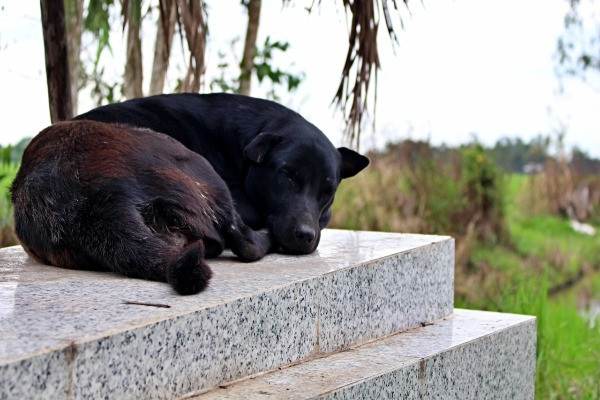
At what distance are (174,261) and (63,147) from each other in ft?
2.56

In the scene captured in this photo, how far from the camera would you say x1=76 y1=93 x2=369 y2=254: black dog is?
3.90 metres

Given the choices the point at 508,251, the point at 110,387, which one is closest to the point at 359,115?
the point at 110,387

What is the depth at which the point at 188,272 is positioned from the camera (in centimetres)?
288

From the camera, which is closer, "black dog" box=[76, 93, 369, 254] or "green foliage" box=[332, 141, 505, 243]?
"black dog" box=[76, 93, 369, 254]

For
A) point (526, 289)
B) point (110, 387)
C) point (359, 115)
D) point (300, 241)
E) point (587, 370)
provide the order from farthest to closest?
point (526, 289) < point (587, 370) < point (359, 115) < point (300, 241) < point (110, 387)

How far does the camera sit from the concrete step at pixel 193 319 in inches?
92.8

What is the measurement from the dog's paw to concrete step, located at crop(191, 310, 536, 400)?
1.17 ft

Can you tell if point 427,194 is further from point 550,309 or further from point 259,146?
point 259,146

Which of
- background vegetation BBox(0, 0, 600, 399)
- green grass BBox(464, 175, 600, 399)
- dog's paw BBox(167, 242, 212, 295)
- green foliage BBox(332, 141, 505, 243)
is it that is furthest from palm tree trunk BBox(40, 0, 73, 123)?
green foliage BBox(332, 141, 505, 243)

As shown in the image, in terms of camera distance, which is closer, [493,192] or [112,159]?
[112,159]

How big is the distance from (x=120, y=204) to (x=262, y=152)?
39.7 inches

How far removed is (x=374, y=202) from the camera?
919 centimetres

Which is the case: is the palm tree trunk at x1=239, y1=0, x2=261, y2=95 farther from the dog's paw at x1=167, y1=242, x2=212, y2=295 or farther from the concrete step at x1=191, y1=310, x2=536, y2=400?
the dog's paw at x1=167, y1=242, x2=212, y2=295

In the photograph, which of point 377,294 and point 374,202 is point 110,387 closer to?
point 377,294
